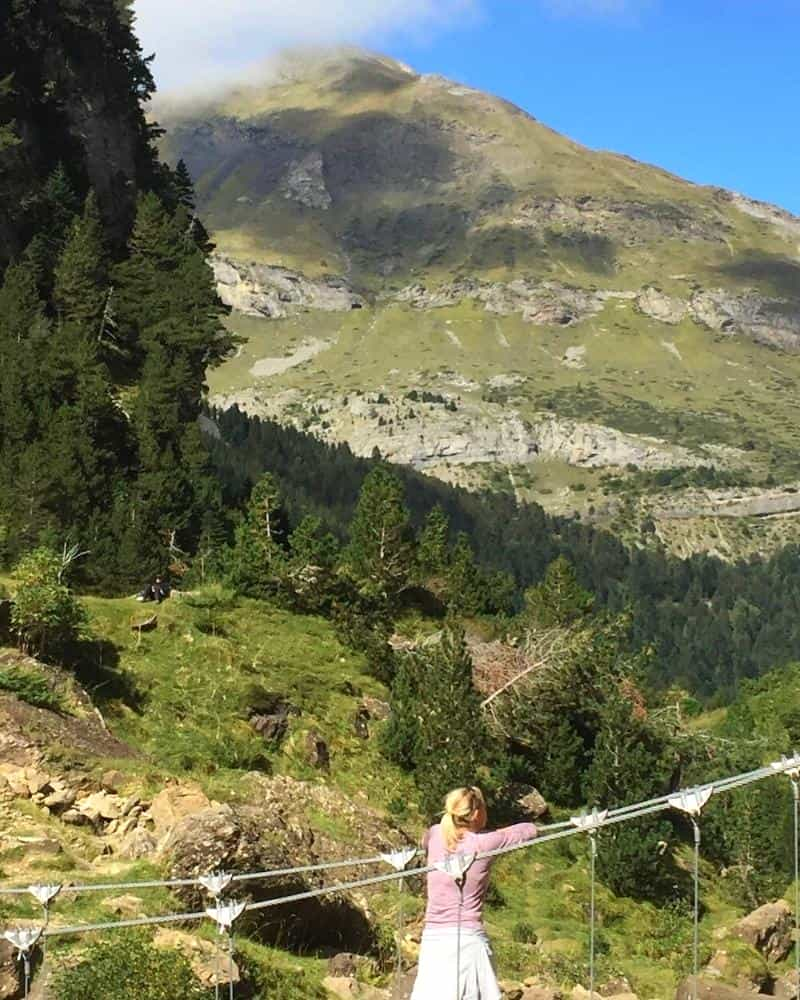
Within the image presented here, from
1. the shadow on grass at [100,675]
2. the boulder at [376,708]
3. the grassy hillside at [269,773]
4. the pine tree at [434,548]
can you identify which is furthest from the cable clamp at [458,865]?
the pine tree at [434,548]

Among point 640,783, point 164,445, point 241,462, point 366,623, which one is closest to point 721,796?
point 640,783

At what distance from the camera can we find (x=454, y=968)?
287 inches

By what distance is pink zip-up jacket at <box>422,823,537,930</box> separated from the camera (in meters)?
7.36

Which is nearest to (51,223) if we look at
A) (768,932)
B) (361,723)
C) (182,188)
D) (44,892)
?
(182,188)

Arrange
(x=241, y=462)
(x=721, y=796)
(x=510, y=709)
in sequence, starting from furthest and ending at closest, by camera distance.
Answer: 1. (x=241, y=462)
2. (x=721, y=796)
3. (x=510, y=709)

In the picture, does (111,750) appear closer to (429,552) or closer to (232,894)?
(232,894)

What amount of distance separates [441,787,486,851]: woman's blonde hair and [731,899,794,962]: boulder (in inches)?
647

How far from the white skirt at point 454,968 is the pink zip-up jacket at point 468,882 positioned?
84 millimetres

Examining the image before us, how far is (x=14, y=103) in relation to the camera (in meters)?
50.2

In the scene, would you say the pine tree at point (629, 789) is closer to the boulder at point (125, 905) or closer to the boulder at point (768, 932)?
the boulder at point (768, 932)

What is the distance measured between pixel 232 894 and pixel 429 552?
29498 mm

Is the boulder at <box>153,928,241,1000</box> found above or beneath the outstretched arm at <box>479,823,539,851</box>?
beneath

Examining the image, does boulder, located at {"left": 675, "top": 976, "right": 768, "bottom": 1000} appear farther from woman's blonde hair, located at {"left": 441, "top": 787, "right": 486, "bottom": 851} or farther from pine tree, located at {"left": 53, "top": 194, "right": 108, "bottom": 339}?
pine tree, located at {"left": 53, "top": 194, "right": 108, "bottom": 339}

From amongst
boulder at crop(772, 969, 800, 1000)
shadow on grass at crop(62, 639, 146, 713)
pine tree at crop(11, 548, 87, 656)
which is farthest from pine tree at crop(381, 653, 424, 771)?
boulder at crop(772, 969, 800, 1000)
